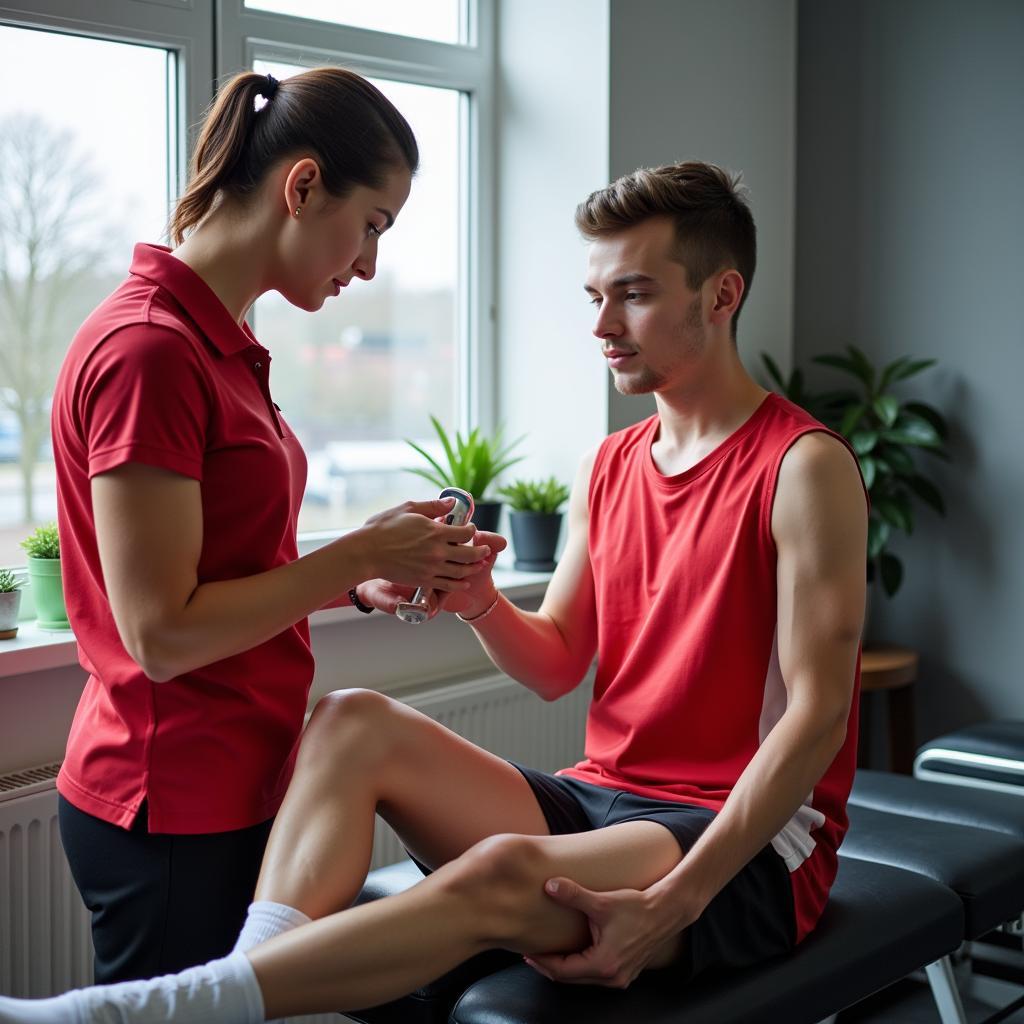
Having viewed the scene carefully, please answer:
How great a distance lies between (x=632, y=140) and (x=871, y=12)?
2.85ft

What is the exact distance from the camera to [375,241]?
1.46 meters

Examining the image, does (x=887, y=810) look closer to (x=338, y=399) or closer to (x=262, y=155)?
(x=338, y=399)

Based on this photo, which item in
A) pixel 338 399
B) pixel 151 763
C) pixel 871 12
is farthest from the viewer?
pixel 871 12

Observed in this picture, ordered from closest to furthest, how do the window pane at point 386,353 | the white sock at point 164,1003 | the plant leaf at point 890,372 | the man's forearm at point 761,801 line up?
the white sock at point 164,1003, the man's forearm at point 761,801, the window pane at point 386,353, the plant leaf at point 890,372

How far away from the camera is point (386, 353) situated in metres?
2.93

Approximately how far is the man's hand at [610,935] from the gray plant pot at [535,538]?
4.95ft

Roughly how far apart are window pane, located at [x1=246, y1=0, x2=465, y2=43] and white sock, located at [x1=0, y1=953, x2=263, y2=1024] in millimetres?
1988

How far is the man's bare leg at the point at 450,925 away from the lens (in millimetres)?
1218

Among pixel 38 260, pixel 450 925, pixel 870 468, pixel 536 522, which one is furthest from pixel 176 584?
pixel 870 468

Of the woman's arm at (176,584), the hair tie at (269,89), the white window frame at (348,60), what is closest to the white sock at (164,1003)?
the woman's arm at (176,584)

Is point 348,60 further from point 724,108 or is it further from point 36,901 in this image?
point 36,901

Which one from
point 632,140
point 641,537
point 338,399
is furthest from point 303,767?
point 632,140

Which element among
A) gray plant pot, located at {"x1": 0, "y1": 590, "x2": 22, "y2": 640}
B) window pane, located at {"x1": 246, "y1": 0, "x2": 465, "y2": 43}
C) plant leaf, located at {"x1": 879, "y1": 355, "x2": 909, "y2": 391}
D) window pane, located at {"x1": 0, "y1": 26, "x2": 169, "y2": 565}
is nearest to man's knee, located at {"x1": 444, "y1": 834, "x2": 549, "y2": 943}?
gray plant pot, located at {"x1": 0, "y1": 590, "x2": 22, "y2": 640}

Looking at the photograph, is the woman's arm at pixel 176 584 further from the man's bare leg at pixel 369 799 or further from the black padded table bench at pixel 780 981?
the black padded table bench at pixel 780 981
